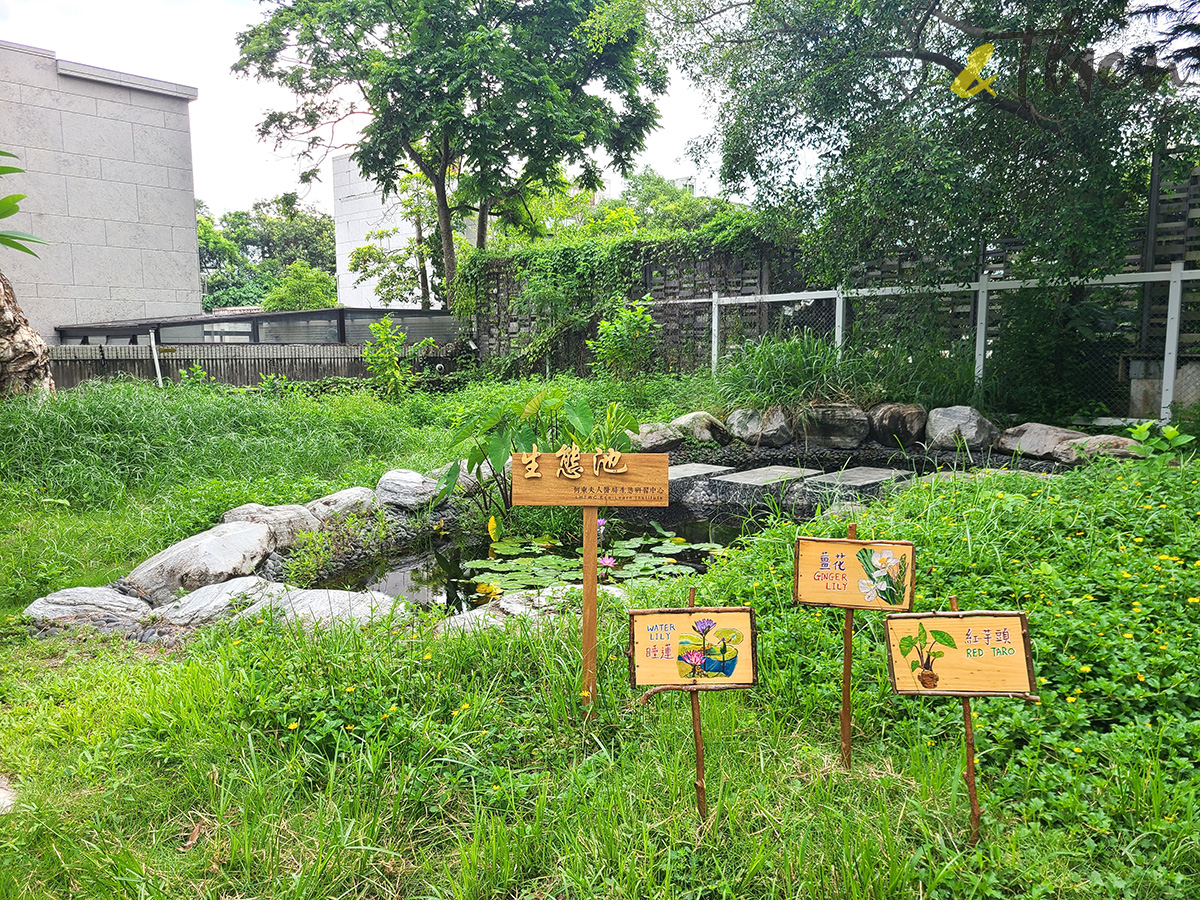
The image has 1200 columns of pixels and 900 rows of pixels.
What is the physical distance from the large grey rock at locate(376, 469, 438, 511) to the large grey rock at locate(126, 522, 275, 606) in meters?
1.26

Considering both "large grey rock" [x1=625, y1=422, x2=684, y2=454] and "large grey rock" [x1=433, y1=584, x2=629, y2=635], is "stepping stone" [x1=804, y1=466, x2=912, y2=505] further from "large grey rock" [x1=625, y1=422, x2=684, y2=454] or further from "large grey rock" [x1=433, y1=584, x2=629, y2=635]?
"large grey rock" [x1=433, y1=584, x2=629, y2=635]

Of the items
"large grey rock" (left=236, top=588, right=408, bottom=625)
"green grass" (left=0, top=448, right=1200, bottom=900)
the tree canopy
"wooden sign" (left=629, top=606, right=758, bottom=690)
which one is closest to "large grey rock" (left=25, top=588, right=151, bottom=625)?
"green grass" (left=0, top=448, right=1200, bottom=900)

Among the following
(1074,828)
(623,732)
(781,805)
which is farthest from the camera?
(623,732)

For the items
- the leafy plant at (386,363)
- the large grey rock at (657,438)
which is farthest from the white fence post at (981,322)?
the leafy plant at (386,363)

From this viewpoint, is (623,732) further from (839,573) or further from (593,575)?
(839,573)

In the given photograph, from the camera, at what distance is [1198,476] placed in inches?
150

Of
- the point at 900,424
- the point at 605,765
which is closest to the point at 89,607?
the point at 605,765

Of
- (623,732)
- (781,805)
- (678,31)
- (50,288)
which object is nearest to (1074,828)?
(781,805)

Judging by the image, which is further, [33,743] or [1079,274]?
[1079,274]

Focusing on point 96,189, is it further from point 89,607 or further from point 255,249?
point 255,249

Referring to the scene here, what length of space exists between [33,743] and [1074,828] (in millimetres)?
2935

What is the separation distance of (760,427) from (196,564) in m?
5.01

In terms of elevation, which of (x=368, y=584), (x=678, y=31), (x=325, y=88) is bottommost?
(x=368, y=584)

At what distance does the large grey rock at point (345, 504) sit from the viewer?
5161 millimetres
